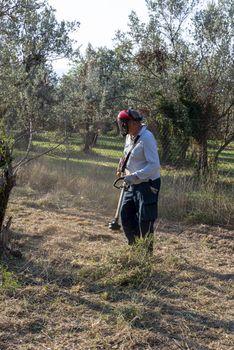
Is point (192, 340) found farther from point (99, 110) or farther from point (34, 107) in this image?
point (99, 110)

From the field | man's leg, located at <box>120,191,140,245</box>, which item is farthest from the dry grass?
man's leg, located at <box>120,191,140,245</box>

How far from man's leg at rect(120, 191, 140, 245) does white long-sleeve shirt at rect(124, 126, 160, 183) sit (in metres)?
0.34

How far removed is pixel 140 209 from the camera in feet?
17.6

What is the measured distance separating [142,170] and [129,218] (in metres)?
0.68

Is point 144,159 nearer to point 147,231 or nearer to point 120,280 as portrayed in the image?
point 147,231

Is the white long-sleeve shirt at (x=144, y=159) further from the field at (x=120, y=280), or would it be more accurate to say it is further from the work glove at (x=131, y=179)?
the field at (x=120, y=280)

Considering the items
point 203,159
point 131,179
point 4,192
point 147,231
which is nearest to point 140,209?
point 147,231

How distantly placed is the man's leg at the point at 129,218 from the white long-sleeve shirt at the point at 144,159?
1.10ft

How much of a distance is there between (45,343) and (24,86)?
21.2ft

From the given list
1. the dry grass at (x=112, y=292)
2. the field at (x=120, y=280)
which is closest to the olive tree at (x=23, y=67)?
the field at (x=120, y=280)

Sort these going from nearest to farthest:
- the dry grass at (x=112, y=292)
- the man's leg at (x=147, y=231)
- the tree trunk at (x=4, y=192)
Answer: the dry grass at (x=112, y=292)
the tree trunk at (x=4, y=192)
the man's leg at (x=147, y=231)

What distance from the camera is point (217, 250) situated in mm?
6445

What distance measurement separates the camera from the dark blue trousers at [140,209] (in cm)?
531

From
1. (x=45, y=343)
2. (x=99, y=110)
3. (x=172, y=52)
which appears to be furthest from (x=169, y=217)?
(x=172, y=52)
